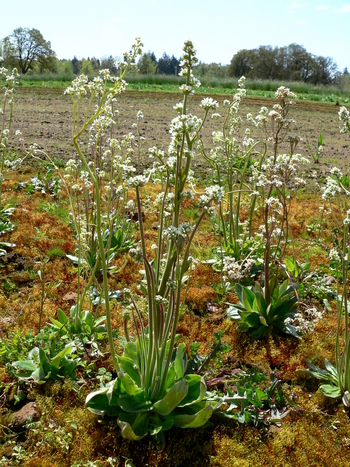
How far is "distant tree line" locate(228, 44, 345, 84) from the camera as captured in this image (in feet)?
204

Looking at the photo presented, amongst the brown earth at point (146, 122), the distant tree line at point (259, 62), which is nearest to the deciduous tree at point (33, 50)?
the distant tree line at point (259, 62)

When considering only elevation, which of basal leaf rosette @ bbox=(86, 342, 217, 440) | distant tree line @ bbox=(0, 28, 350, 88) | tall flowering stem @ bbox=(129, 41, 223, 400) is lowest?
basal leaf rosette @ bbox=(86, 342, 217, 440)

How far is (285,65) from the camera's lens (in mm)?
63781

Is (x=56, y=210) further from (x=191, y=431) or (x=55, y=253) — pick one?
(x=191, y=431)

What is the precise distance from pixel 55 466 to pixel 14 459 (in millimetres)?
259

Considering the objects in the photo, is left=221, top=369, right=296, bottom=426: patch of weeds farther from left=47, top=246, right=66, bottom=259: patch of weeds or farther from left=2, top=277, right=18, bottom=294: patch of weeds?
left=47, top=246, right=66, bottom=259: patch of weeds

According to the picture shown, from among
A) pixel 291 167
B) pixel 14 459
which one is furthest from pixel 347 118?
pixel 14 459

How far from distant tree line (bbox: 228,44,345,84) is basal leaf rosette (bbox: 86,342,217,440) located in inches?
2494

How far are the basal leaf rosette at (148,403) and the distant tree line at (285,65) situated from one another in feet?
208

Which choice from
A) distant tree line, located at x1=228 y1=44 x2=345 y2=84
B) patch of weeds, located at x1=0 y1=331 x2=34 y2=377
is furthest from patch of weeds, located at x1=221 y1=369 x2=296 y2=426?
distant tree line, located at x1=228 y1=44 x2=345 y2=84

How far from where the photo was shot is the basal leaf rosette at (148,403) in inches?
97.0

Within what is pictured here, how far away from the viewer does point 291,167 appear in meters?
3.26

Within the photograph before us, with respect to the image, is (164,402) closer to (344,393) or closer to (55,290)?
(344,393)

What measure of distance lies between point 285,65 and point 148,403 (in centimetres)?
6891
